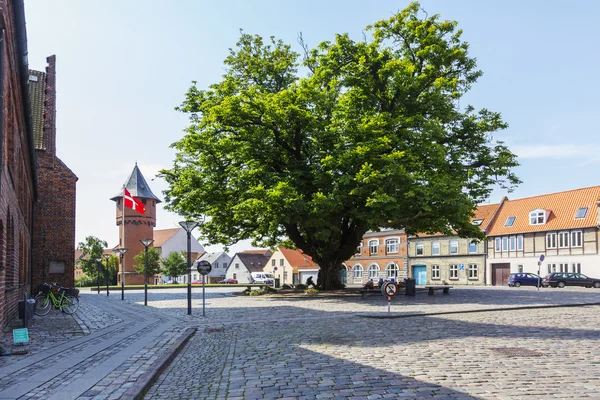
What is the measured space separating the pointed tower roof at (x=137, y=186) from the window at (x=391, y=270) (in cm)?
4462

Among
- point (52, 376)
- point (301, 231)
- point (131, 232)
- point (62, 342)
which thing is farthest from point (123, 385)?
point (131, 232)

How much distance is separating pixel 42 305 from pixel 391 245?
51.1 meters

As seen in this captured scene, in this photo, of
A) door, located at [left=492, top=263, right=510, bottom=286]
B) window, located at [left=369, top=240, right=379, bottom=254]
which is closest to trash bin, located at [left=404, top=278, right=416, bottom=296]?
door, located at [left=492, top=263, right=510, bottom=286]

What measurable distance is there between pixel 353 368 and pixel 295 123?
72.4 feet

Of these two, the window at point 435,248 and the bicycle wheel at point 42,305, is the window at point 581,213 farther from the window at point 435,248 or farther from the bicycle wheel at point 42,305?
the bicycle wheel at point 42,305

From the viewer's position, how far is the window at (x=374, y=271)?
6900cm

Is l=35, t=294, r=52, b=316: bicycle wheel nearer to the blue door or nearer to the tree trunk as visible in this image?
the tree trunk

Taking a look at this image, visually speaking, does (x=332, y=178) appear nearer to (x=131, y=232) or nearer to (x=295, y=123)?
(x=295, y=123)

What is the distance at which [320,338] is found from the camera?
1305 centimetres

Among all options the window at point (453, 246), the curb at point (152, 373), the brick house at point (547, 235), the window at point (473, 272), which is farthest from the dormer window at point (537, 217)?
the curb at point (152, 373)

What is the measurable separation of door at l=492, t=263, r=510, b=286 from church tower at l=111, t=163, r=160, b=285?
57.3 m

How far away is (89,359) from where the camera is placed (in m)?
10.2

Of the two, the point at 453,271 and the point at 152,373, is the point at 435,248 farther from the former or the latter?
the point at 152,373

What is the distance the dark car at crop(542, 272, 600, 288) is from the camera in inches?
1852
